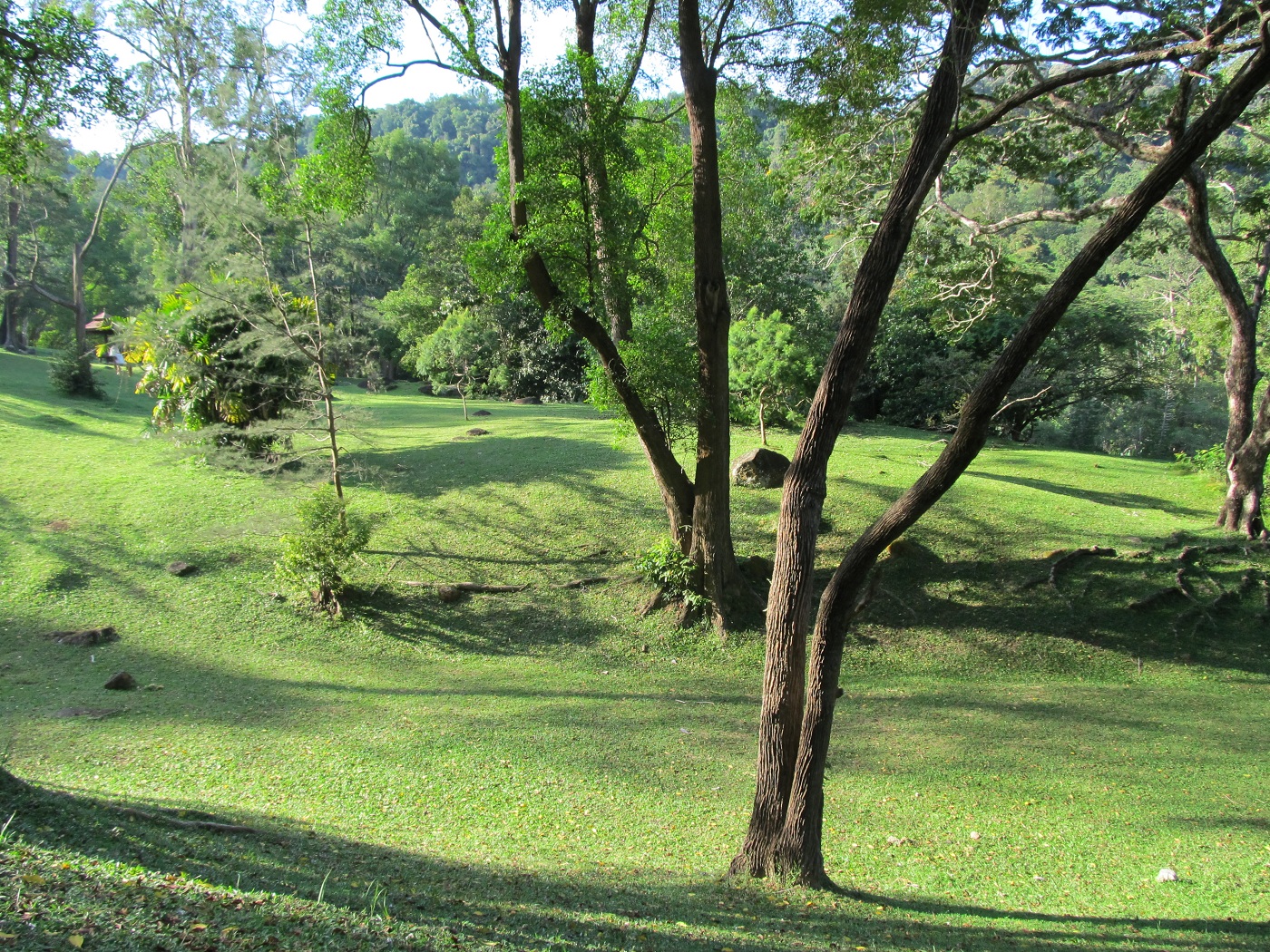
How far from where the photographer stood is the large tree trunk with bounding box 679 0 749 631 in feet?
30.0

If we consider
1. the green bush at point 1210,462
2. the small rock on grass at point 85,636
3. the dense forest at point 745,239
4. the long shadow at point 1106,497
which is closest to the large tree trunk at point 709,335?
the dense forest at point 745,239

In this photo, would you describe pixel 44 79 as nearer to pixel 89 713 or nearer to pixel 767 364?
pixel 89 713

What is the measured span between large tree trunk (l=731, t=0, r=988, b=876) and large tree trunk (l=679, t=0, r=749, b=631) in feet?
15.3

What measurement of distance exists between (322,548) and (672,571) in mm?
4782

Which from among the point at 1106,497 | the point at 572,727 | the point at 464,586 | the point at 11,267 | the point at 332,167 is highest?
the point at 11,267

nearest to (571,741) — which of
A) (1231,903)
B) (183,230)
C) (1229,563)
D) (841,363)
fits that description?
(841,363)

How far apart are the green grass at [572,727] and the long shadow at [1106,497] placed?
0.40 feet

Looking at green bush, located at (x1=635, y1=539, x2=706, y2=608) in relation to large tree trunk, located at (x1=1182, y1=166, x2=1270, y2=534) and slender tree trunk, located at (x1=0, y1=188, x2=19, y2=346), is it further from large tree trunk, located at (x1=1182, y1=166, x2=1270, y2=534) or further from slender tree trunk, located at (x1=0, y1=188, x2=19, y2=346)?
slender tree trunk, located at (x1=0, y1=188, x2=19, y2=346)

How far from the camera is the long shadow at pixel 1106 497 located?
45.8 ft

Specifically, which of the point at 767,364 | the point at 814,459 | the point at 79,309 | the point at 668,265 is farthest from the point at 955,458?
the point at 79,309

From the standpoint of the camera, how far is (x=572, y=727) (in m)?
7.75

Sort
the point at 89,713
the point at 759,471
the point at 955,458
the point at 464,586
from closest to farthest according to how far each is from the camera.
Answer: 1. the point at 955,458
2. the point at 89,713
3. the point at 464,586
4. the point at 759,471

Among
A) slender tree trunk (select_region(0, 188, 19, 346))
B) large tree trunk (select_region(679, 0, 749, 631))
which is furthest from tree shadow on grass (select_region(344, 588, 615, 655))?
slender tree trunk (select_region(0, 188, 19, 346))

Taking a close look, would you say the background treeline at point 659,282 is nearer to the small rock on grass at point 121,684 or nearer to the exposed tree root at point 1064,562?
the exposed tree root at point 1064,562
